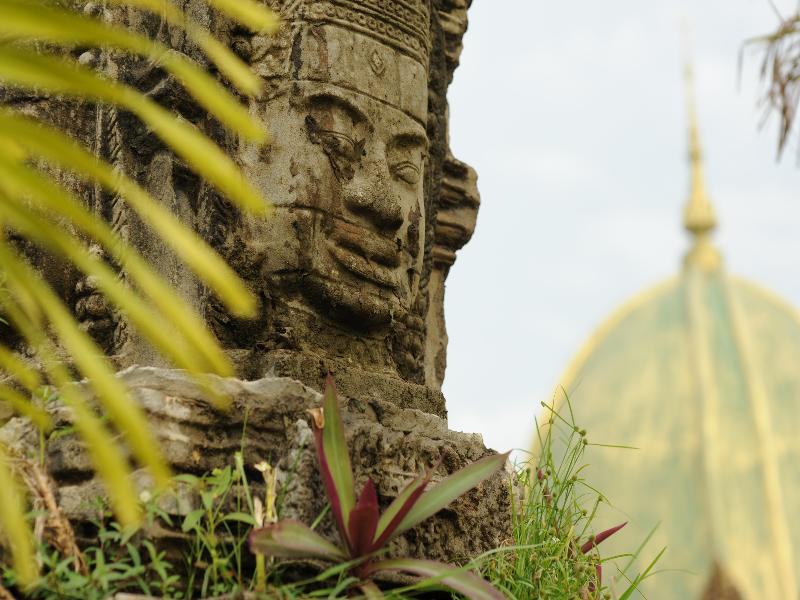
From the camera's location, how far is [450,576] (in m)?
3.21

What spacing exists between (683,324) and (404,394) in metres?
15.7

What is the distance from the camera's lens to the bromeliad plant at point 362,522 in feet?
10.2

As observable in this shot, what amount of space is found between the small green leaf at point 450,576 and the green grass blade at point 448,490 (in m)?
0.10

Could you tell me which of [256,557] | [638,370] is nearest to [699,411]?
[638,370]

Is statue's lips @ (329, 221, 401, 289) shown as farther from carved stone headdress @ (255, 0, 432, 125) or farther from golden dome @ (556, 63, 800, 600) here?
golden dome @ (556, 63, 800, 600)

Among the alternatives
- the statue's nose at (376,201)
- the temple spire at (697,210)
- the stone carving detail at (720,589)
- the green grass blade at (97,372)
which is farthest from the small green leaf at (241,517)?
the temple spire at (697,210)

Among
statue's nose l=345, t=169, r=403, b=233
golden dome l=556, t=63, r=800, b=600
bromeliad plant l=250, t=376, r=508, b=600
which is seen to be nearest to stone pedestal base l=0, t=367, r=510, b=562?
bromeliad plant l=250, t=376, r=508, b=600

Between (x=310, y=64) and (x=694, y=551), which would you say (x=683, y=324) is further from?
(x=310, y=64)

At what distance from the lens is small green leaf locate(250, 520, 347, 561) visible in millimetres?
3068

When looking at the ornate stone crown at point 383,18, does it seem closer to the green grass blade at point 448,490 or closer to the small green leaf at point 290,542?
the green grass blade at point 448,490

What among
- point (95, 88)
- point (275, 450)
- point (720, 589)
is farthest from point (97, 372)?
point (720, 589)

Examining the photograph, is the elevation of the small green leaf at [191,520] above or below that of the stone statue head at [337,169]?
below

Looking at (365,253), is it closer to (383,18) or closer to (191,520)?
(383,18)

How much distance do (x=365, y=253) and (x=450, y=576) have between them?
1.47m
